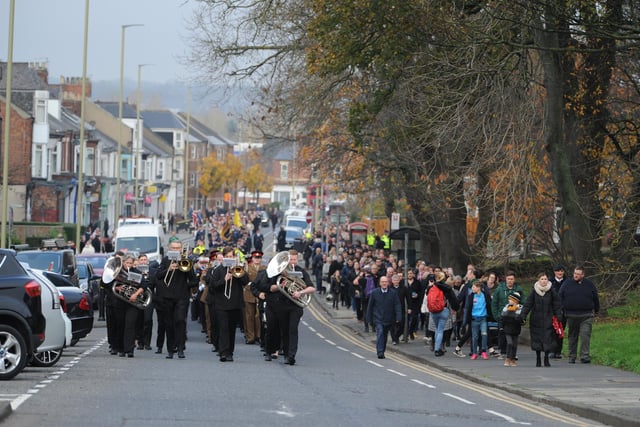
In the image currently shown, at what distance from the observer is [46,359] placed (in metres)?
18.2

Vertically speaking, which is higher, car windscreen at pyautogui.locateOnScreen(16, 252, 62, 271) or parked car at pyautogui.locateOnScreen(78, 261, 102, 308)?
car windscreen at pyautogui.locateOnScreen(16, 252, 62, 271)

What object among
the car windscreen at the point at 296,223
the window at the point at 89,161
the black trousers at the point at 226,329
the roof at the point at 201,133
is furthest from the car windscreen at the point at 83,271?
the roof at the point at 201,133

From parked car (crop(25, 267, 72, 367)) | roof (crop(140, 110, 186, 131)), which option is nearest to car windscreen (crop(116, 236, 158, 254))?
parked car (crop(25, 267, 72, 367))

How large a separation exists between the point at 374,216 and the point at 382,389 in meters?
57.0

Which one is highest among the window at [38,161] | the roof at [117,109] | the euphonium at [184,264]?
the roof at [117,109]

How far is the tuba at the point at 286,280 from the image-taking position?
20219 mm

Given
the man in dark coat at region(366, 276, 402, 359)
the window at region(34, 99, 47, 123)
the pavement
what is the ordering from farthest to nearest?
the window at region(34, 99, 47, 123)
the man in dark coat at region(366, 276, 402, 359)
the pavement

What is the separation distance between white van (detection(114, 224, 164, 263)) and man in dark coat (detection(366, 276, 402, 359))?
22491 millimetres

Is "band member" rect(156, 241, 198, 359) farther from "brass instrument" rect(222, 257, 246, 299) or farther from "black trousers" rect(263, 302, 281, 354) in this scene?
"black trousers" rect(263, 302, 281, 354)

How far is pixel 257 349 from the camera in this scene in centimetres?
2459

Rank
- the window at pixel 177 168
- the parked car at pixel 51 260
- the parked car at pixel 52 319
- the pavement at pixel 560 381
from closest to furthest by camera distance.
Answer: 1. the pavement at pixel 560 381
2. the parked car at pixel 52 319
3. the parked car at pixel 51 260
4. the window at pixel 177 168

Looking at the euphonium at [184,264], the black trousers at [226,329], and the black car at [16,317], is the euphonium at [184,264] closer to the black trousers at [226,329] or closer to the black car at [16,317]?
the black trousers at [226,329]

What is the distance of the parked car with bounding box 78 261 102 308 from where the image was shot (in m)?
33.6

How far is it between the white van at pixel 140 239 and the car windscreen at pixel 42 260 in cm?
1329
